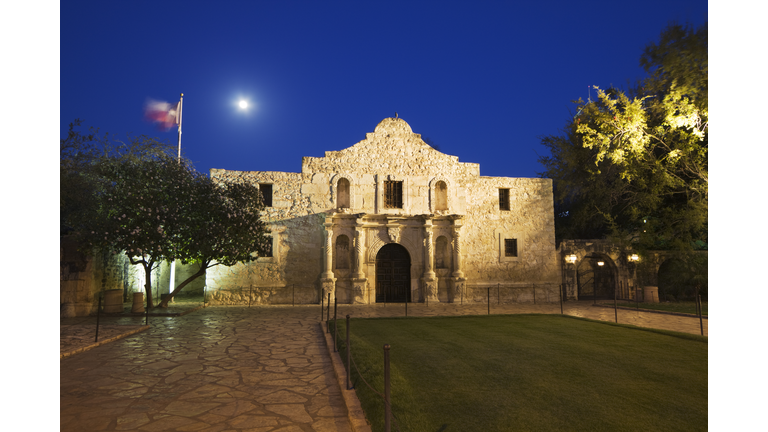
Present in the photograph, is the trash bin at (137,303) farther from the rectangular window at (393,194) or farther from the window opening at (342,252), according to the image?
the rectangular window at (393,194)

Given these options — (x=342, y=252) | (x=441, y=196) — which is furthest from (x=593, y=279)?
(x=342, y=252)

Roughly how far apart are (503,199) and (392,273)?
6.72m

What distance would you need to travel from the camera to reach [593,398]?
4.86 meters

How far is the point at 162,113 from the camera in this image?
17.7 metres

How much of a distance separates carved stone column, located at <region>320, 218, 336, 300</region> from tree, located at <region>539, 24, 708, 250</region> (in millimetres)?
10449

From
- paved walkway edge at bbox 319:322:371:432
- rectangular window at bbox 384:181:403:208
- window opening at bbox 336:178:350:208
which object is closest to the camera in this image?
paved walkway edge at bbox 319:322:371:432

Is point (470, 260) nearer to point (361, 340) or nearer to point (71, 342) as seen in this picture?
point (361, 340)

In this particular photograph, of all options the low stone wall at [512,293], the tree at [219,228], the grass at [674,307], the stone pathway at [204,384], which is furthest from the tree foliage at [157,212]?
the grass at [674,307]

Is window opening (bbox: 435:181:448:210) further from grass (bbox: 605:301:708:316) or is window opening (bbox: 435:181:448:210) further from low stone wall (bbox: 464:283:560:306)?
grass (bbox: 605:301:708:316)

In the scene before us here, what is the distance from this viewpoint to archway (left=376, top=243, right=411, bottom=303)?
60.2ft

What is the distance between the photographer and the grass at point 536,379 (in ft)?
14.0

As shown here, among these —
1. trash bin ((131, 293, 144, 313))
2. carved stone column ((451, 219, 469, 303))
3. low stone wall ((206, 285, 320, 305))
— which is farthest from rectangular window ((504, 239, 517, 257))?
trash bin ((131, 293, 144, 313))

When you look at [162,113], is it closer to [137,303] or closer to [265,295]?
[137,303]

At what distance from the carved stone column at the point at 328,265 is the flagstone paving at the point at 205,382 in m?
6.19
